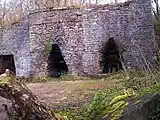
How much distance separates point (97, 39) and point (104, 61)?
110 centimetres

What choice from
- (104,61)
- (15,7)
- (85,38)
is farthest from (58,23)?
(15,7)

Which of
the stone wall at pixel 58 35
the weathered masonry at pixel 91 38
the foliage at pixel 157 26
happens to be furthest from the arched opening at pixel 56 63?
the foliage at pixel 157 26

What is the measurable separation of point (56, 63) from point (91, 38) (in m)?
2.40

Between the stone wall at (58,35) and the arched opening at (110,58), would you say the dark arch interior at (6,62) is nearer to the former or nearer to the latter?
the stone wall at (58,35)

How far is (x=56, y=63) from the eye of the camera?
58.1 feet

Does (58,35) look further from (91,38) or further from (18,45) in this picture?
(18,45)

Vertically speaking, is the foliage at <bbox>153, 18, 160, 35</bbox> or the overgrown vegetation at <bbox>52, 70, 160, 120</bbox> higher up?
the foliage at <bbox>153, 18, 160, 35</bbox>

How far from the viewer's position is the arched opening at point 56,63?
56.5 ft

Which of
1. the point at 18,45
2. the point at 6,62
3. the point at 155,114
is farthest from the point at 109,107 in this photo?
the point at 6,62

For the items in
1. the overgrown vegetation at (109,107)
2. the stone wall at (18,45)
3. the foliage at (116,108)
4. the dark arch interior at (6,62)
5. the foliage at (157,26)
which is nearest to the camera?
the foliage at (116,108)

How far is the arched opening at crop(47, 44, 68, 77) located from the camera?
17.2 metres

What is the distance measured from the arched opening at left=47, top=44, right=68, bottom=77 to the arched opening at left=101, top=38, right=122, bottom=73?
187 centimetres

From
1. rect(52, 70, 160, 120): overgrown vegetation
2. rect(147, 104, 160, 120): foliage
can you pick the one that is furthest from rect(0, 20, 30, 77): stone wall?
rect(147, 104, 160, 120): foliage

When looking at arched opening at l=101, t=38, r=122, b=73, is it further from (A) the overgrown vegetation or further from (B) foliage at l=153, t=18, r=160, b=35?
(A) the overgrown vegetation
